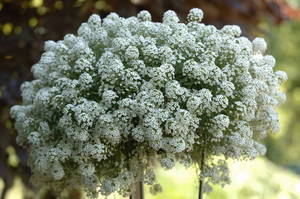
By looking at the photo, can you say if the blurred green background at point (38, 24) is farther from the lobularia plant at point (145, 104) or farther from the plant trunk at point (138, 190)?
the lobularia plant at point (145, 104)

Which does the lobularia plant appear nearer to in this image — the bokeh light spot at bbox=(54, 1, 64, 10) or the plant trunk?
the plant trunk

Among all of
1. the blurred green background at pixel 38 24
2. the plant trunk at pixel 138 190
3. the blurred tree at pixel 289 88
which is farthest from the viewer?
the blurred tree at pixel 289 88

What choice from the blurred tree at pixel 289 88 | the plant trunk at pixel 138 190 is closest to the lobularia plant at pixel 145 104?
the plant trunk at pixel 138 190

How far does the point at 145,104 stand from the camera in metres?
1.53

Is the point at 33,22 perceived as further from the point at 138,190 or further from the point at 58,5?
the point at 138,190

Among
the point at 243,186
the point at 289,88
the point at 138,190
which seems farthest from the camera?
the point at 289,88

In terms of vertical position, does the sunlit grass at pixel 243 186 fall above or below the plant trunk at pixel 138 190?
above

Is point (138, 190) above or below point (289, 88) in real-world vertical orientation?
below

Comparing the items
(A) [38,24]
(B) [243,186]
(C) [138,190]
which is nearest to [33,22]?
(A) [38,24]

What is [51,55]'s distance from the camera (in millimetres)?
1809

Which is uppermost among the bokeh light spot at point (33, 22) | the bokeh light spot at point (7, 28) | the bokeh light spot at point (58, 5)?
the bokeh light spot at point (58, 5)

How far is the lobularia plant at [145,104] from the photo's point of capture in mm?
1550

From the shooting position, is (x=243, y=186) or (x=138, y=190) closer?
(x=138, y=190)

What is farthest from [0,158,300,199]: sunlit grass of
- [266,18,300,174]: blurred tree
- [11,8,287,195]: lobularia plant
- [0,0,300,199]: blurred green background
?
[266,18,300,174]: blurred tree
